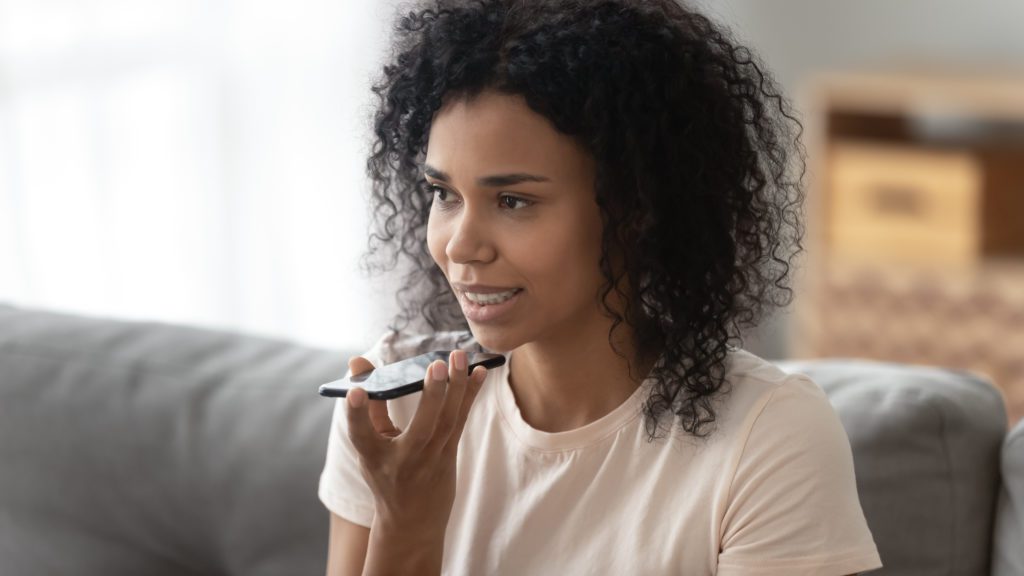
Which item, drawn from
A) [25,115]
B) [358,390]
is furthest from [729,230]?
[25,115]

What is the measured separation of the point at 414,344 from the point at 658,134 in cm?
38

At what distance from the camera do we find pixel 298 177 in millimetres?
3146

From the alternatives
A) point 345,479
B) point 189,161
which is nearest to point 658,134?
point 345,479

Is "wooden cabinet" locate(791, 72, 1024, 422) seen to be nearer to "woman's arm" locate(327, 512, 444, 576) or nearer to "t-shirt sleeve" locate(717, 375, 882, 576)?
"t-shirt sleeve" locate(717, 375, 882, 576)

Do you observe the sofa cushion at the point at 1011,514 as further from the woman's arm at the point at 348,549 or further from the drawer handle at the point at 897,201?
the drawer handle at the point at 897,201

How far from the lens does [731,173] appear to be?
49.2 inches

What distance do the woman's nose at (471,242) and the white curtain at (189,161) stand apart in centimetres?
138

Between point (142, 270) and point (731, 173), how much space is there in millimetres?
1880

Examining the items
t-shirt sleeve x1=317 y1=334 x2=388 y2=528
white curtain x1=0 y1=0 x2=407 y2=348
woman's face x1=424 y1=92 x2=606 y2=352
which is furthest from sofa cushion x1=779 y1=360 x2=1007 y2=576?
white curtain x1=0 y1=0 x2=407 y2=348

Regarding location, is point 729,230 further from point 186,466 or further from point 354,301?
point 354,301

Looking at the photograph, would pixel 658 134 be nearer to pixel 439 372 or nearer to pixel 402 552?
pixel 439 372

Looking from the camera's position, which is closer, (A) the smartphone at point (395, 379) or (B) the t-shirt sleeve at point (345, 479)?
(A) the smartphone at point (395, 379)

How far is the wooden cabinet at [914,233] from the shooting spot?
3.06 m

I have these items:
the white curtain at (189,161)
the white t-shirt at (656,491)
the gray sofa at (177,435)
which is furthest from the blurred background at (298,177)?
the white t-shirt at (656,491)
